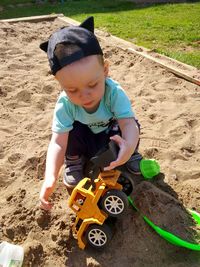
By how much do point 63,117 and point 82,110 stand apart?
11 centimetres

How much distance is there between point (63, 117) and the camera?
7.00ft

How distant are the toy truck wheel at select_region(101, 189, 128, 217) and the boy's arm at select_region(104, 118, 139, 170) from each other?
0.12 m

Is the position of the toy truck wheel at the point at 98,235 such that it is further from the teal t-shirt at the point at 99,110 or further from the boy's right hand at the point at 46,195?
the teal t-shirt at the point at 99,110

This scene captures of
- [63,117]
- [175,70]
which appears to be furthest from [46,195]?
[175,70]

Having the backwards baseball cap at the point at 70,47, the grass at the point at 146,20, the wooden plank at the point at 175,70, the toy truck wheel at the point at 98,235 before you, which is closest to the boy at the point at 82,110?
the backwards baseball cap at the point at 70,47

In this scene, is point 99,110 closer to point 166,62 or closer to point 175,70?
point 175,70

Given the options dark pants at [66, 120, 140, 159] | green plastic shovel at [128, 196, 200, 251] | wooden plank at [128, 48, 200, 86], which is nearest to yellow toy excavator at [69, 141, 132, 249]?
green plastic shovel at [128, 196, 200, 251]

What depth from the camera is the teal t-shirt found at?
2.08 m

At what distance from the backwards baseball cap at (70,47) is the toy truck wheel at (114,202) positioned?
62cm

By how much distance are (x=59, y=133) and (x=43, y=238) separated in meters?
0.56

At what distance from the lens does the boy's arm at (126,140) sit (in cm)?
181

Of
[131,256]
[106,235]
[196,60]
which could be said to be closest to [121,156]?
[106,235]

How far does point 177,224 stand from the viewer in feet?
6.63

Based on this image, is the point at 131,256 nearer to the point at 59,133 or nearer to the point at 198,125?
the point at 59,133
